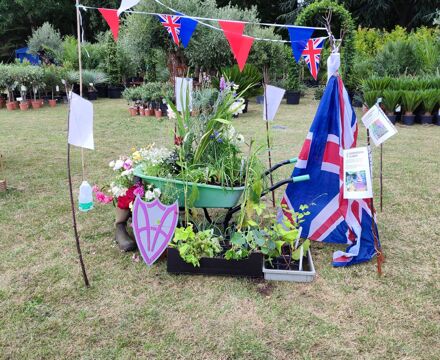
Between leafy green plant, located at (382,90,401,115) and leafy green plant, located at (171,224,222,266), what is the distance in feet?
22.3

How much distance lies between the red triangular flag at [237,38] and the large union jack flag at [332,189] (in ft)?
3.86

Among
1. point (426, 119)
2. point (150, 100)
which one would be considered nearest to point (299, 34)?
point (426, 119)

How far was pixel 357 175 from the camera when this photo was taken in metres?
2.49

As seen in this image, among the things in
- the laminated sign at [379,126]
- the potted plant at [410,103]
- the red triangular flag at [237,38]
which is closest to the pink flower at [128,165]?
the red triangular flag at [237,38]

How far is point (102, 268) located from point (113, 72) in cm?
1236

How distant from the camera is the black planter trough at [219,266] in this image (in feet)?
8.48

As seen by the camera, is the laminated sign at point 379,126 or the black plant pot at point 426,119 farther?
the black plant pot at point 426,119

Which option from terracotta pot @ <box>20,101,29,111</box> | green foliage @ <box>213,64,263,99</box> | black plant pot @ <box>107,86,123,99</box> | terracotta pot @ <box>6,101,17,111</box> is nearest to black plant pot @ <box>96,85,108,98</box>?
black plant pot @ <box>107,86,123,99</box>

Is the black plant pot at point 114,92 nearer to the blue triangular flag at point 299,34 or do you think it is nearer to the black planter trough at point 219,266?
the blue triangular flag at point 299,34

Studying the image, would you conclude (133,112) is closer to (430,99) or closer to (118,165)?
(430,99)

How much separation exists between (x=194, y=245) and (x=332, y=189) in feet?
3.75

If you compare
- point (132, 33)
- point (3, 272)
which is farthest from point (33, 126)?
point (3, 272)

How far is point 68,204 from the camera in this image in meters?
3.87

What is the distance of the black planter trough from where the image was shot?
2584 mm
